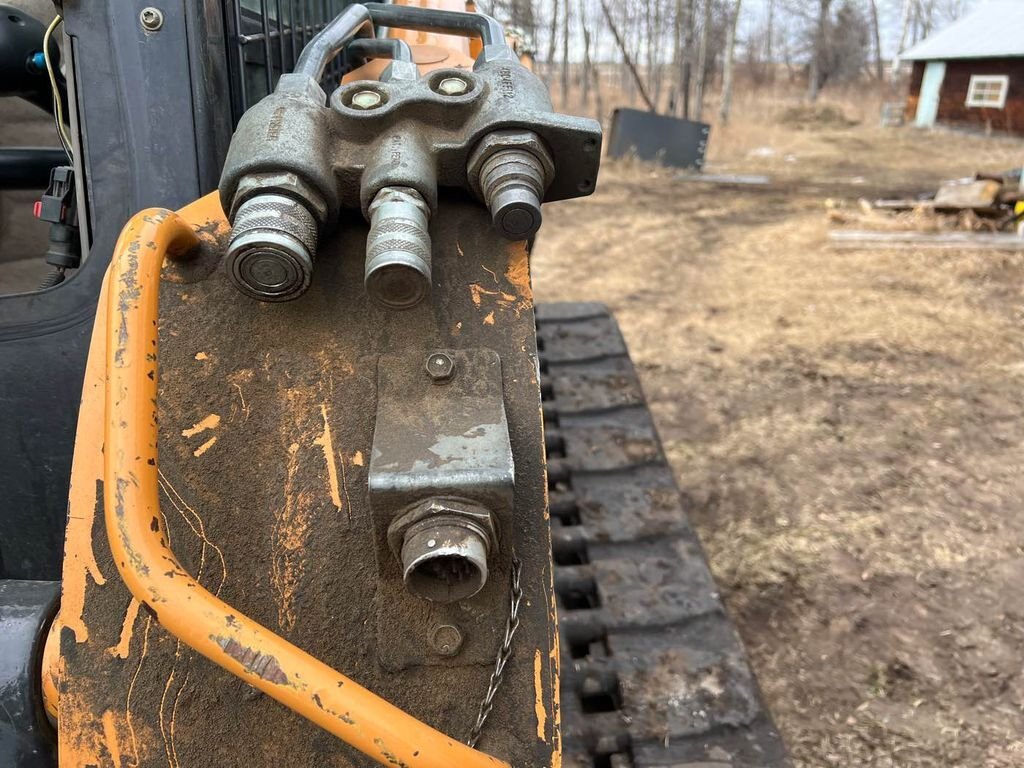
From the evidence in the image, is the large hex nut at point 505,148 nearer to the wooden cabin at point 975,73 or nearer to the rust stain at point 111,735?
the rust stain at point 111,735

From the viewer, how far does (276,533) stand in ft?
3.40

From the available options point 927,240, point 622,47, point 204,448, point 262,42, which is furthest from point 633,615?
point 622,47

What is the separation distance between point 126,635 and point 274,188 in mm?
583

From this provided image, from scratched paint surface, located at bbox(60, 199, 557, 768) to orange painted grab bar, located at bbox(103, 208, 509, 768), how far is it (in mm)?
149

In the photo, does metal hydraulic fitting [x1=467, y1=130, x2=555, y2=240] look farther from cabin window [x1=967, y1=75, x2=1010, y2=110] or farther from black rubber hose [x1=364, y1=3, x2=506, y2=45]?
cabin window [x1=967, y1=75, x2=1010, y2=110]

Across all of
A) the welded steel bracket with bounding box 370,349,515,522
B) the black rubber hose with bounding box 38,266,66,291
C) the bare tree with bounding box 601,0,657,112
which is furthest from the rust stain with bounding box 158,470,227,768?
the bare tree with bounding box 601,0,657,112

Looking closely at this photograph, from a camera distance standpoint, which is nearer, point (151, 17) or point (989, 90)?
point (151, 17)

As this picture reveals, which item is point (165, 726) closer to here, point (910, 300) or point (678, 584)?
point (678, 584)

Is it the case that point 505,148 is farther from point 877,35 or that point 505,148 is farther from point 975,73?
point 877,35

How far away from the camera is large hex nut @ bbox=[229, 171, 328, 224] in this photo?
37.7 inches

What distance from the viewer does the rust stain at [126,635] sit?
1003 mm

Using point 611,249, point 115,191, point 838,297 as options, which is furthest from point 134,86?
point 611,249

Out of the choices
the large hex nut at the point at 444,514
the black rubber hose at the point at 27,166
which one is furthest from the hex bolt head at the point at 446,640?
the black rubber hose at the point at 27,166

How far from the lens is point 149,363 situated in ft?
2.95
